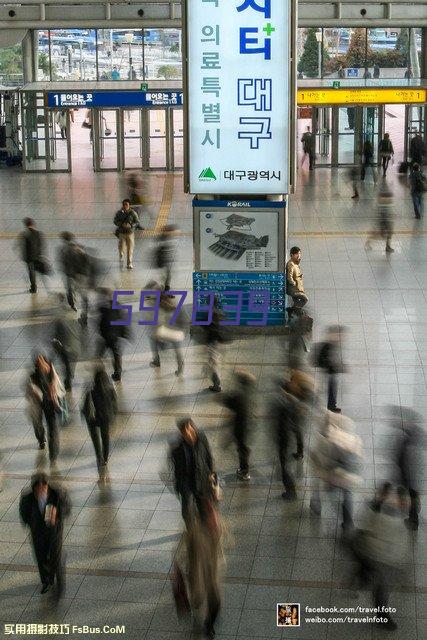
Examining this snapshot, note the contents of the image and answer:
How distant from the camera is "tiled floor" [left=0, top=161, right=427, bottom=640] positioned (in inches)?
364

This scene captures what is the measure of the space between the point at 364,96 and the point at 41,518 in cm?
2500

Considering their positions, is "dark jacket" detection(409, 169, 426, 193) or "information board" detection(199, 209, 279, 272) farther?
"dark jacket" detection(409, 169, 426, 193)

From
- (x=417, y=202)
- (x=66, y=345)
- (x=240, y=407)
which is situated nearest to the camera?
(x=240, y=407)

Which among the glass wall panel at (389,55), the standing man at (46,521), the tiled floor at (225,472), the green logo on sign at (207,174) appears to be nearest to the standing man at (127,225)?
the tiled floor at (225,472)

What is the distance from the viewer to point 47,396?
12.1m

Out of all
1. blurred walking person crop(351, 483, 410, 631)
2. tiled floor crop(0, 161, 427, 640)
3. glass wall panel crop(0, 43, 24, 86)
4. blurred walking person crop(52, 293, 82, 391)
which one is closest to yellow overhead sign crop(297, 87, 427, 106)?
glass wall panel crop(0, 43, 24, 86)

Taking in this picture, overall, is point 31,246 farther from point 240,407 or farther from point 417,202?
point 417,202

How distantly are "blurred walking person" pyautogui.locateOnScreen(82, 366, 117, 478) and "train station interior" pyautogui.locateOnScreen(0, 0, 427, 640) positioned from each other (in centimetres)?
23

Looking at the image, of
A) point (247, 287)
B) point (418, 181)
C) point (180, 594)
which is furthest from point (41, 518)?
point (418, 181)

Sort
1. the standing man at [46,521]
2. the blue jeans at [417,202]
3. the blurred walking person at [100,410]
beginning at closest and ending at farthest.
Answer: the standing man at [46,521] → the blurred walking person at [100,410] → the blue jeans at [417,202]

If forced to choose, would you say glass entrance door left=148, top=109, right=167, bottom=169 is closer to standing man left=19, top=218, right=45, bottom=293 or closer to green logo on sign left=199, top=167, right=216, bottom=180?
standing man left=19, top=218, right=45, bottom=293

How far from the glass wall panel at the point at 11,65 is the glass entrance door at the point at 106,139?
307 cm

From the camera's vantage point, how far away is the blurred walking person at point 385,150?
3275 cm

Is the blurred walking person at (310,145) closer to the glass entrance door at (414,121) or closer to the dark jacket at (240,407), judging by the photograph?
the glass entrance door at (414,121)
